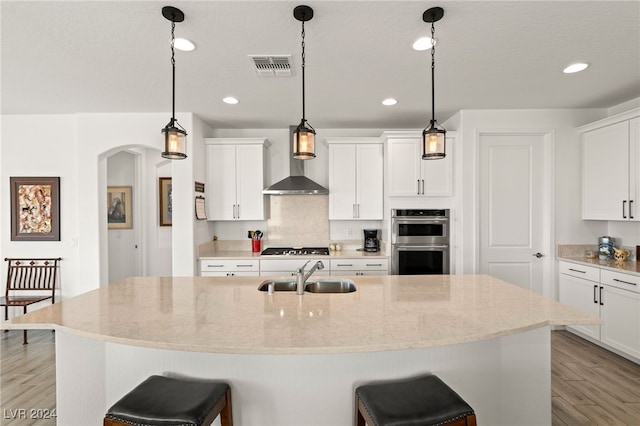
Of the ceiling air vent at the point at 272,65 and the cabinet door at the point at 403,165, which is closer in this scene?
the ceiling air vent at the point at 272,65

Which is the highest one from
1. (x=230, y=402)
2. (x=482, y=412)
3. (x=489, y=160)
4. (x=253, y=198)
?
(x=489, y=160)

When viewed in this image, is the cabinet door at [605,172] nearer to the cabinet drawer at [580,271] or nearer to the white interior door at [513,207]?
the white interior door at [513,207]

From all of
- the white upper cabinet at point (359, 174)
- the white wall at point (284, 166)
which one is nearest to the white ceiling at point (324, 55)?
the white upper cabinet at point (359, 174)

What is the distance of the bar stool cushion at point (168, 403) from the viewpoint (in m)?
1.35

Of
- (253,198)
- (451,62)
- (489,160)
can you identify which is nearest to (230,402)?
(451,62)

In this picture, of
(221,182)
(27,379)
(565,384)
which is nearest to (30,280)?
(27,379)

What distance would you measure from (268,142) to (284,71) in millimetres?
1920

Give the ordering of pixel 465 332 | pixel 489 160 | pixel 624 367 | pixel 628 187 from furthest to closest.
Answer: pixel 489 160, pixel 628 187, pixel 624 367, pixel 465 332

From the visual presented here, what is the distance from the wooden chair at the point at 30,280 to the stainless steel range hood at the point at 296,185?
2729 millimetres

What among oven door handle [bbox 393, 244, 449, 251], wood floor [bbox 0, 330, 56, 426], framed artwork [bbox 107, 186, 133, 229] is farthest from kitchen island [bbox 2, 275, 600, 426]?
framed artwork [bbox 107, 186, 133, 229]

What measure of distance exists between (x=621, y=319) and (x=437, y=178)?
222cm

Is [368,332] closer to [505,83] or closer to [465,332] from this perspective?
[465,332]

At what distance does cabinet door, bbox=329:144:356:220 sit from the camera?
4.32m

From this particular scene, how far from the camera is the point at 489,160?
389 centimetres
